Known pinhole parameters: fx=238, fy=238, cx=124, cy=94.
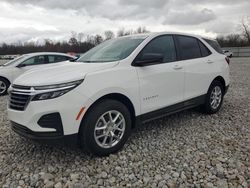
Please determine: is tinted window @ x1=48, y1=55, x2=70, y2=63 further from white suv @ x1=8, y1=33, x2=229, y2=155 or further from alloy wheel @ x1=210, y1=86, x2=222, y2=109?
alloy wheel @ x1=210, y1=86, x2=222, y2=109

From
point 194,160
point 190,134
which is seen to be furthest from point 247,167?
point 190,134

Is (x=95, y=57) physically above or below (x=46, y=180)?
above

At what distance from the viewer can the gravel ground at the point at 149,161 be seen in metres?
2.72

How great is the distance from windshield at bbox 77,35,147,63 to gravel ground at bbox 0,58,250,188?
1.35m

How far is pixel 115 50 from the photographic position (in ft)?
12.7

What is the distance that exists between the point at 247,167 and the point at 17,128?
2921 mm

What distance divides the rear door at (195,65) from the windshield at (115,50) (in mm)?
938

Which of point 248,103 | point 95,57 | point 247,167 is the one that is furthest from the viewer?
point 248,103

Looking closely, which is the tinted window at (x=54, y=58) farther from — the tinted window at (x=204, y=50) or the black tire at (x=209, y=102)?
the black tire at (x=209, y=102)

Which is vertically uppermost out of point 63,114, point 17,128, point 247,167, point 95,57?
point 95,57

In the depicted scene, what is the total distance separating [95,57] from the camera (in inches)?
157

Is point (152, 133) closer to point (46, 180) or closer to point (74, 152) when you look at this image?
point (74, 152)

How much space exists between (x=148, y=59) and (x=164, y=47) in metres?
0.80

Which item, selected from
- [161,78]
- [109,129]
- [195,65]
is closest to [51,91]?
[109,129]
